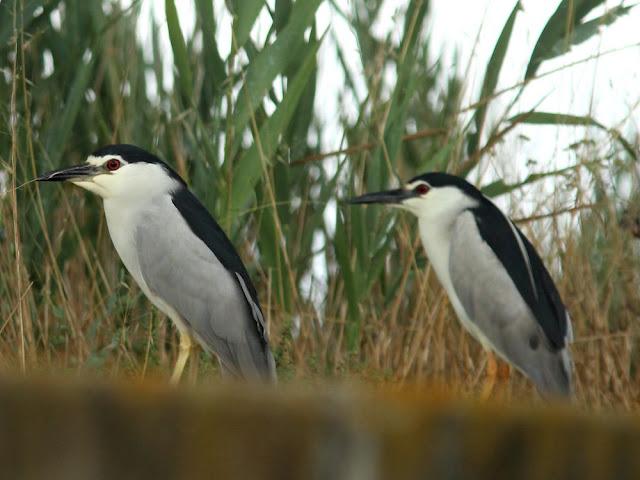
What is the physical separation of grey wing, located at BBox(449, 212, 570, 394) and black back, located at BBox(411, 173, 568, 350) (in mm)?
39

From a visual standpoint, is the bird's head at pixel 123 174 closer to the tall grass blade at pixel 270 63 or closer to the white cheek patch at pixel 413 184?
the tall grass blade at pixel 270 63

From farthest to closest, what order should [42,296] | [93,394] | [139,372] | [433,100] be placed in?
[433,100], [42,296], [139,372], [93,394]

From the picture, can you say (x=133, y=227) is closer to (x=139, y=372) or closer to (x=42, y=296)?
(x=139, y=372)

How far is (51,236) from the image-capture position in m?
6.00

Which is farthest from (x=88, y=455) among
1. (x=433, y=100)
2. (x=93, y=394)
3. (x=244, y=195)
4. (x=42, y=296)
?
(x=433, y=100)

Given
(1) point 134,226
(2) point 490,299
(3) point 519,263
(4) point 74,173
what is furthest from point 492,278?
(4) point 74,173

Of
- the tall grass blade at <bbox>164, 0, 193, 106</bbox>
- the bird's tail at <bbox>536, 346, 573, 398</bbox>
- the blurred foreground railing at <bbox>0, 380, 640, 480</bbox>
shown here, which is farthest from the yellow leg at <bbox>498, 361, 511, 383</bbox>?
the blurred foreground railing at <bbox>0, 380, 640, 480</bbox>

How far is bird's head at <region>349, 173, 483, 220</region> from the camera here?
5.00 meters

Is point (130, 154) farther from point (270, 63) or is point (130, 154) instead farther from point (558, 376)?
point (558, 376)

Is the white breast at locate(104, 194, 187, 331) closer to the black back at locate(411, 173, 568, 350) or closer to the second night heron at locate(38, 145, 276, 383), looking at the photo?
the second night heron at locate(38, 145, 276, 383)

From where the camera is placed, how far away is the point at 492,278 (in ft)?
16.4

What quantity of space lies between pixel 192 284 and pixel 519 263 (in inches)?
52.6

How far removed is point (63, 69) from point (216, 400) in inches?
203

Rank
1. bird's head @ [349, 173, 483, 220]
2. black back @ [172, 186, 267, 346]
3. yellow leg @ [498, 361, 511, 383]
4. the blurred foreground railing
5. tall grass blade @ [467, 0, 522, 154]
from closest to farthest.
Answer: the blurred foreground railing, black back @ [172, 186, 267, 346], bird's head @ [349, 173, 483, 220], yellow leg @ [498, 361, 511, 383], tall grass blade @ [467, 0, 522, 154]
